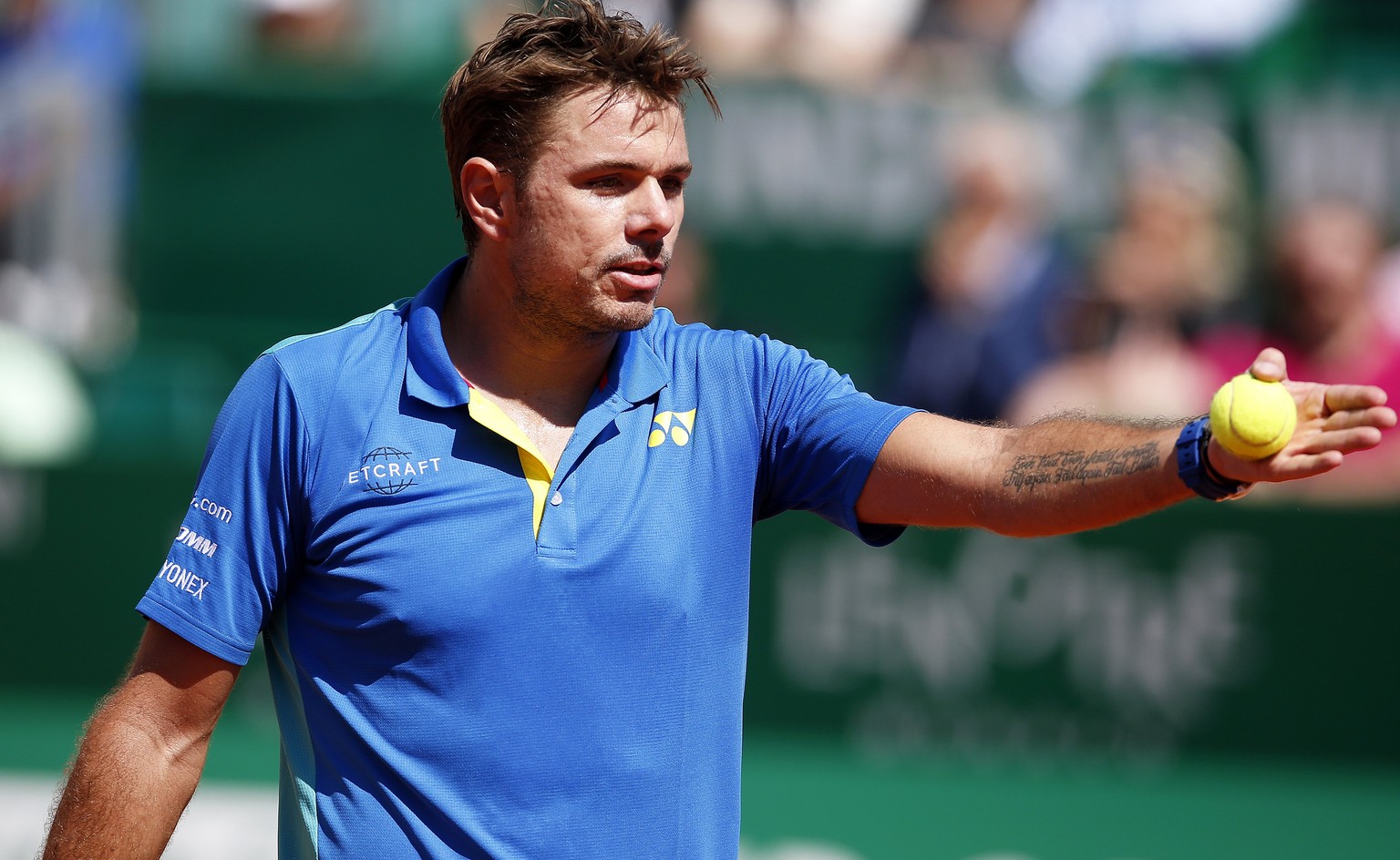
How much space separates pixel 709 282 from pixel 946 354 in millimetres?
1412

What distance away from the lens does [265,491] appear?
2480 mm

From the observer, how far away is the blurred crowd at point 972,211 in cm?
621

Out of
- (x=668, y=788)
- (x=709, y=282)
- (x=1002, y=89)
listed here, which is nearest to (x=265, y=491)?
(x=668, y=788)

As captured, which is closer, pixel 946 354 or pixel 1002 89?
pixel 946 354

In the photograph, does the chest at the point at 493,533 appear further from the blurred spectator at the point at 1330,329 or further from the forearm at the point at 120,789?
the blurred spectator at the point at 1330,329

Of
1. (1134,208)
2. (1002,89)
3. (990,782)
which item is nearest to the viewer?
(990,782)

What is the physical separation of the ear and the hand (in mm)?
1215

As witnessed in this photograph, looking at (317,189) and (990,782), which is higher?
(317,189)

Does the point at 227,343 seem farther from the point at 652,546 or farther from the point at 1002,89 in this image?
the point at 652,546

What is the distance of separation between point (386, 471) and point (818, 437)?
718 mm

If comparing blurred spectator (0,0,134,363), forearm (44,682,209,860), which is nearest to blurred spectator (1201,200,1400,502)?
forearm (44,682,209,860)

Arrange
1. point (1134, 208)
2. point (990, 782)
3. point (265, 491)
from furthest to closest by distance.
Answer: point (1134, 208), point (990, 782), point (265, 491)

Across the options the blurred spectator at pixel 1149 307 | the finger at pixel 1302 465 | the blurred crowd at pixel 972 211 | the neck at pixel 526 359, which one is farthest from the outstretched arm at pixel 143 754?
the blurred spectator at pixel 1149 307

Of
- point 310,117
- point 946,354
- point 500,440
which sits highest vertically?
point 310,117
